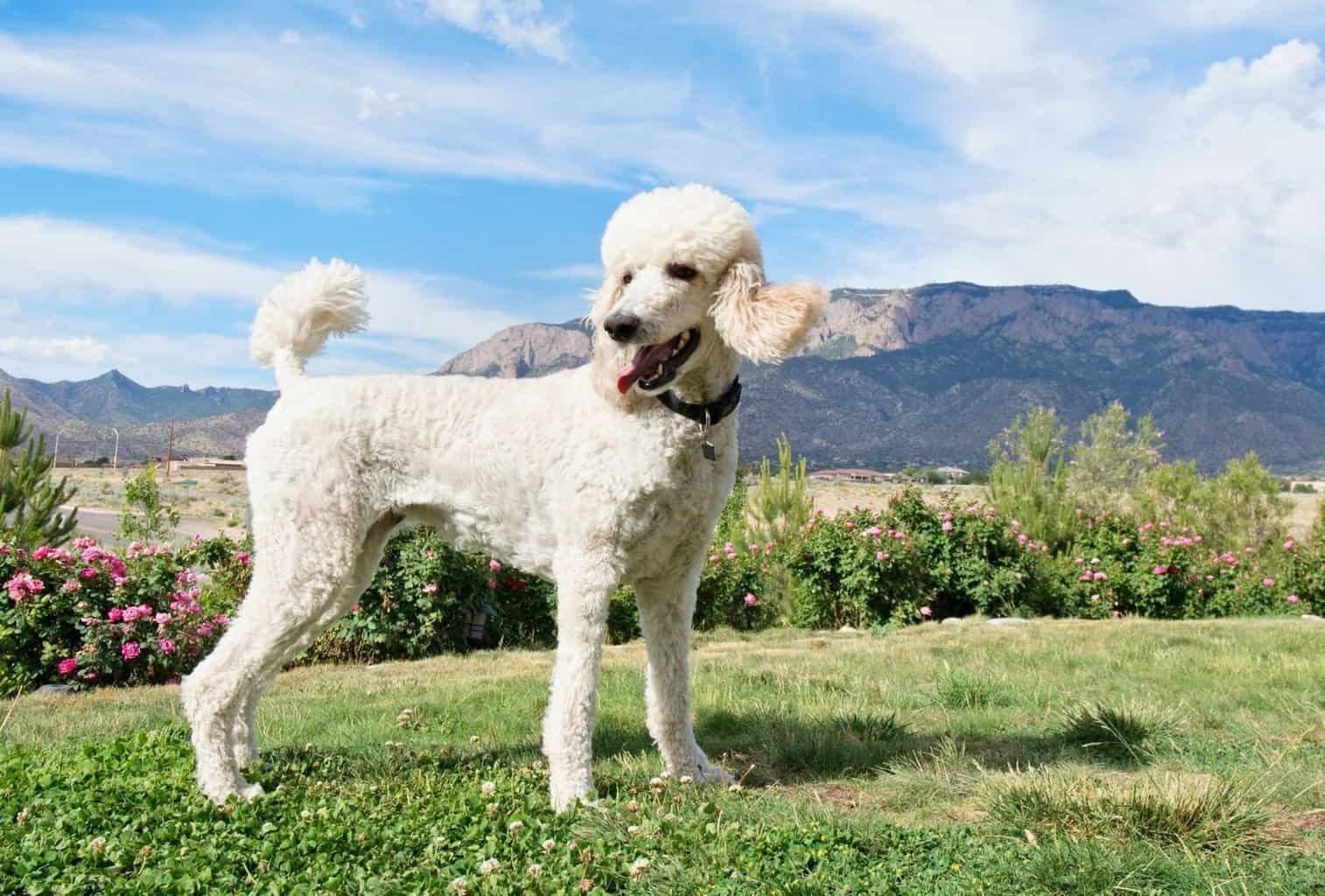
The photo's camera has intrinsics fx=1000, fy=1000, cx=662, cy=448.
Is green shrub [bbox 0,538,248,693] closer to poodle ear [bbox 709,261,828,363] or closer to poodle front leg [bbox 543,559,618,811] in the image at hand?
poodle front leg [bbox 543,559,618,811]

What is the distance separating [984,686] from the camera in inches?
230

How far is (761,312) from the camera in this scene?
11.7 feet

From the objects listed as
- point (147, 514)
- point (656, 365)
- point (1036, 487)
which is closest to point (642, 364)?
point (656, 365)

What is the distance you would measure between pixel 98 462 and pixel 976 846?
91.1 meters

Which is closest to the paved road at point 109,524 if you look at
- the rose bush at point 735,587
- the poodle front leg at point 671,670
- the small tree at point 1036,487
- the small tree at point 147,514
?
the small tree at point 147,514

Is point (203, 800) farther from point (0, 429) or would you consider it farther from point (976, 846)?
point (0, 429)

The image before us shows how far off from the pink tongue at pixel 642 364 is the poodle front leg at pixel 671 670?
0.90 meters

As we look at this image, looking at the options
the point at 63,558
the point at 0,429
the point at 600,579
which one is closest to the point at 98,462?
Answer: the point at 0,429

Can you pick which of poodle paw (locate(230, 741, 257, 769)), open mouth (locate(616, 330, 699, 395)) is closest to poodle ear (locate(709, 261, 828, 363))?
open mouth (locate(616, 330, 699, 395))

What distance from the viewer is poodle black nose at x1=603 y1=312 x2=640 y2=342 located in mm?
3350

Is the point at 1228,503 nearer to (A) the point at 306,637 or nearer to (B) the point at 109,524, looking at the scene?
(A) the point at 306,637

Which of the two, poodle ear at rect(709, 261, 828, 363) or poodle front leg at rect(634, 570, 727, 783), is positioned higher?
poodle ear at rect(709, 261, 828, 363)

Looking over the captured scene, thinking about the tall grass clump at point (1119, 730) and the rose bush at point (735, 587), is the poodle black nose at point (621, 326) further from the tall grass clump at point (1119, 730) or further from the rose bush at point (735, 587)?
the rose bush at point (735, 587)

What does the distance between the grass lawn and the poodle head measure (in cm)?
161
